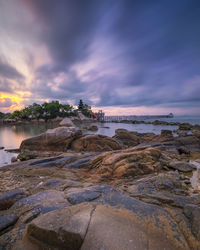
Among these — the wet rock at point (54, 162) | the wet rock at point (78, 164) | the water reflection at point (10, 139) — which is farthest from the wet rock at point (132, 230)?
the water reflection at point (10, 139)

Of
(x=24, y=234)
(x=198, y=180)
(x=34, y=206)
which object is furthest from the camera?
(x=198, y=180)

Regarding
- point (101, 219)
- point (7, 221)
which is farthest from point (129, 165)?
point (7, 221)

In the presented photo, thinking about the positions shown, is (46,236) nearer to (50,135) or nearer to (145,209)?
(145,209)

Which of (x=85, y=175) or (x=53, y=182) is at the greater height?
(x=53, y=182)

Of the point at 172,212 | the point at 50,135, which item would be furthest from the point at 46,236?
the point at 50,135

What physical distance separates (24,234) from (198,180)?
646 centimetres

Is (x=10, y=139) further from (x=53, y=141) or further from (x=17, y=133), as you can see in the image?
(x=53, y=141)

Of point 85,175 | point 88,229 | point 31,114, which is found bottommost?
point 85,175

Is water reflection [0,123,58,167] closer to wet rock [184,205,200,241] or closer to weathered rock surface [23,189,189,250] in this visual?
weathered rock surface [23,189,189,250]

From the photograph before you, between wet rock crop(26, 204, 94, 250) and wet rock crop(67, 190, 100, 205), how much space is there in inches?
25.8

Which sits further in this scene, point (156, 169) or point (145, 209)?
point (156, 169)

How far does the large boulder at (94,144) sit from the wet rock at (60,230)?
382 inches

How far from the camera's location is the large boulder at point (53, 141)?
12.2 meters

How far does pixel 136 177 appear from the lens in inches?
229
